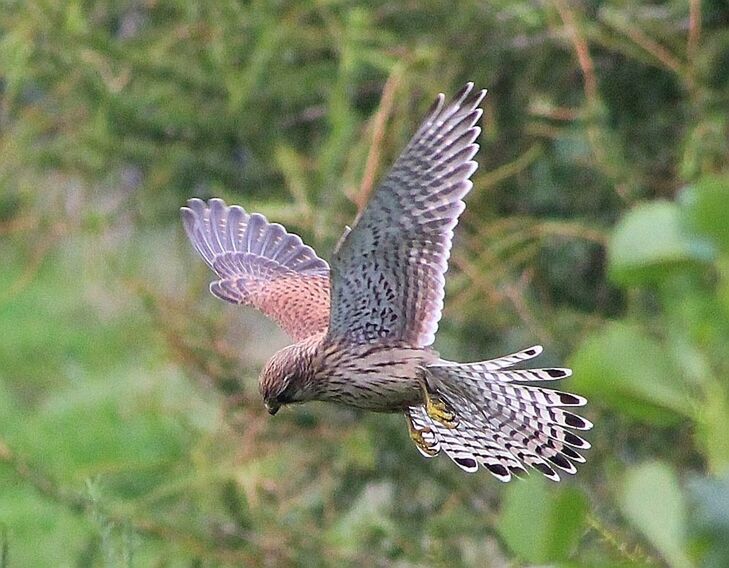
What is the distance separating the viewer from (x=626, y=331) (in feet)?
4.65

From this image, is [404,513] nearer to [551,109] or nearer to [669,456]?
[669,456]

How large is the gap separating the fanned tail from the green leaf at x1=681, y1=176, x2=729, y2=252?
4.46ft

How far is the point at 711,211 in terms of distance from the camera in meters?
1.44

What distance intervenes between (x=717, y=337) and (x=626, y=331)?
15 cm

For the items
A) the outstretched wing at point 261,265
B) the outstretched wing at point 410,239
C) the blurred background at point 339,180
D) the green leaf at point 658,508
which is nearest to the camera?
the green leaf at point 658,508

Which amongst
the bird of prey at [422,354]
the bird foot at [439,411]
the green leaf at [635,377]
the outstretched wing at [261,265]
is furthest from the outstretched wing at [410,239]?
the green leaf at [635,377]

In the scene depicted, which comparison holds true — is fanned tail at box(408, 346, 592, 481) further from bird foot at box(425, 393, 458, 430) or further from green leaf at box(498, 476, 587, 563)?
green leaf at box(498, 476, 587, 563)

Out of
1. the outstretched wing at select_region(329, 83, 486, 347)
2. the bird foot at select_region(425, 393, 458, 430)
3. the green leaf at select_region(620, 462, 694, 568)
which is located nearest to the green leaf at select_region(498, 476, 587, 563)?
the green leaf at select_region(620, 462, 694, 568)

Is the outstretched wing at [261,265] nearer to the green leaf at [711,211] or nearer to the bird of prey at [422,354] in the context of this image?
the bird of prey at [422,354]

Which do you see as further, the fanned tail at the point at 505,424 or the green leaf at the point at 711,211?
the fanned tail at the point at 505,424

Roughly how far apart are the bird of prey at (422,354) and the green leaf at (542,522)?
104 centimetres

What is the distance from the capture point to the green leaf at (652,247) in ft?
4.84

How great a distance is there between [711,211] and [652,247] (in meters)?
0.08

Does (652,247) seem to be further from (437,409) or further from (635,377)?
(437,409)
